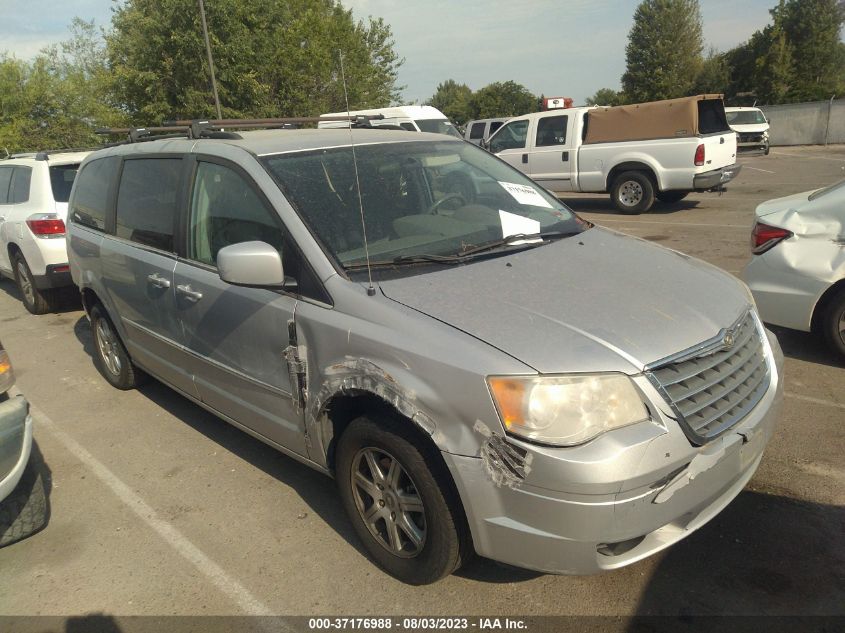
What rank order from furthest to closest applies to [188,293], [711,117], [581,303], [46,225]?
[711,117]
[46,225]
[188,293]
[581,303]

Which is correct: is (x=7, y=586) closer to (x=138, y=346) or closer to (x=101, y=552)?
(x=101, y=552)

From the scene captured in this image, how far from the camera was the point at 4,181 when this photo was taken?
26.8ft

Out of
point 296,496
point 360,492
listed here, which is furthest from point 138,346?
point 360,492

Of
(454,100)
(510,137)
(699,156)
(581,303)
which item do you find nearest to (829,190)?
(581,303)

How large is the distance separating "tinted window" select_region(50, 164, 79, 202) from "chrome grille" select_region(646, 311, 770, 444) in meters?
7.14

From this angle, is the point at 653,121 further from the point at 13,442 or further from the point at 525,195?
the point at 13,442

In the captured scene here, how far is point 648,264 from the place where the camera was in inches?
120

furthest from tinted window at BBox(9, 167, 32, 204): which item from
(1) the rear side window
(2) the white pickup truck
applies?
(1) the rear side window

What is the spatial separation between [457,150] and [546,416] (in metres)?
2.24

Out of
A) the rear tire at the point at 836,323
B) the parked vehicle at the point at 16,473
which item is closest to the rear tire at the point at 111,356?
the parked vehicle at the point at 16,473

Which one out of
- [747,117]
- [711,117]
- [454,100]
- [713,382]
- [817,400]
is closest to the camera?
[713,382]

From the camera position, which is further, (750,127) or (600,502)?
(750,127)

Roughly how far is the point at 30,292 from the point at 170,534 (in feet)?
18.9

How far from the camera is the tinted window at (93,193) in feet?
15.5
